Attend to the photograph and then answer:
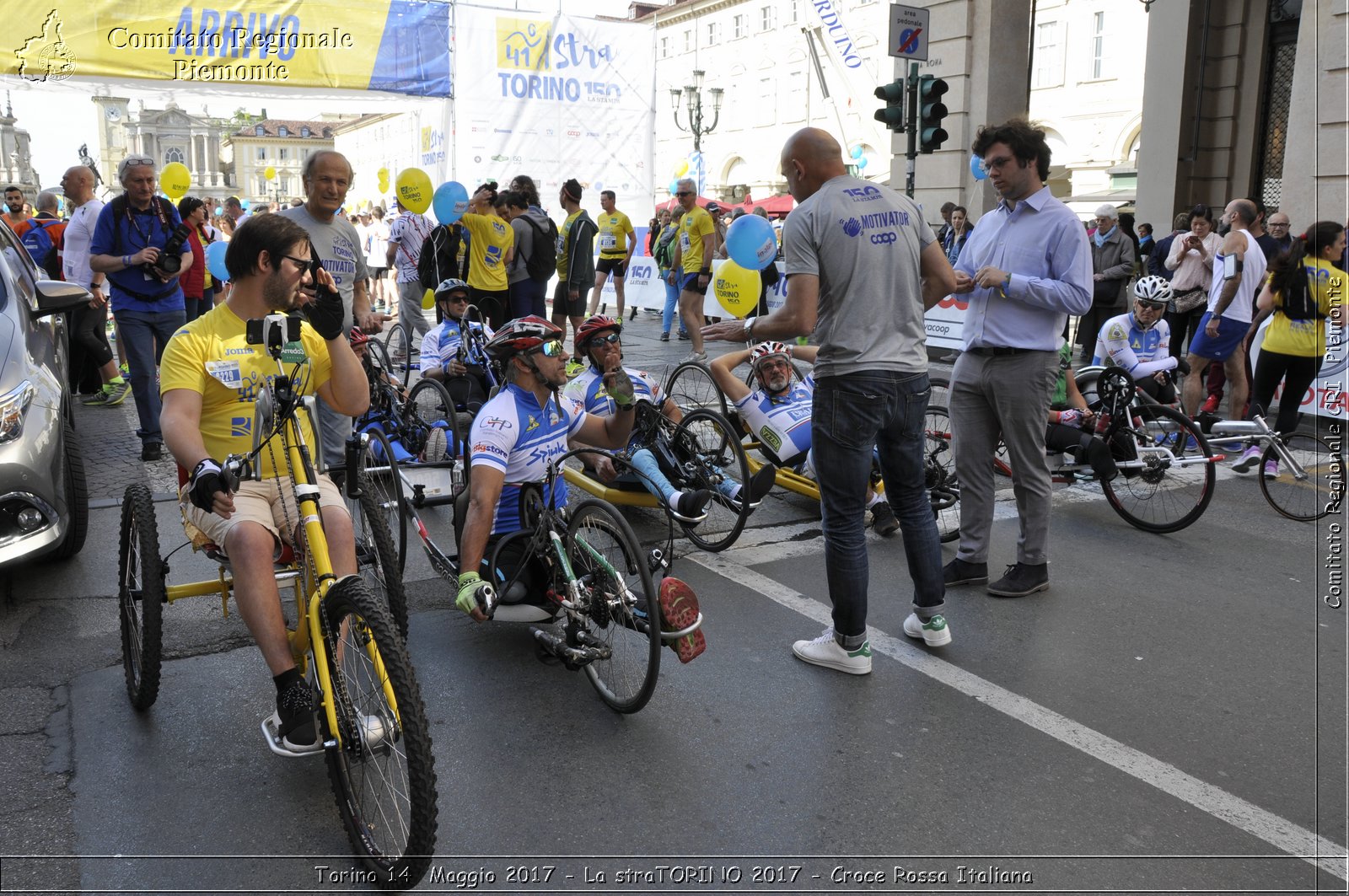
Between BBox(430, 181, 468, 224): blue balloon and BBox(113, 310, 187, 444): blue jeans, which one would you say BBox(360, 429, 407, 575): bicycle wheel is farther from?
BBox(430, 181, 468, 224): blue balloon

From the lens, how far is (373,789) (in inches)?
110

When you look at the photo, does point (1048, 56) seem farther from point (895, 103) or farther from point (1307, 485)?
point (1307, 485)

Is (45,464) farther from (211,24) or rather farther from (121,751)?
(211,24)

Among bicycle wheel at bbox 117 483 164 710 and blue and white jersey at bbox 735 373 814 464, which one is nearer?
bicycle wheel at bbox 117 483 164 710

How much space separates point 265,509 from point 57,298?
294cm

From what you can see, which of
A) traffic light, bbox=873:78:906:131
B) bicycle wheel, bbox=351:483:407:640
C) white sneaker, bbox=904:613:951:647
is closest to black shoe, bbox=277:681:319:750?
bicycle wheel, bbox=351:483:407:640

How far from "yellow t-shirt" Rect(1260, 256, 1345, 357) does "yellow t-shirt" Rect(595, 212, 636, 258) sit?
887cm

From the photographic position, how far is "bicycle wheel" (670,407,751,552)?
559 cm

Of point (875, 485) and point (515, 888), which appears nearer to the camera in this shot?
point (515, 888)

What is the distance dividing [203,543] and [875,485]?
387cm

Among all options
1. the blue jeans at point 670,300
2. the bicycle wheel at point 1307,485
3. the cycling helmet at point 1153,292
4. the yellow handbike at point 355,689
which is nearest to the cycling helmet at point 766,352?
the cycling helmet at point 1153,292

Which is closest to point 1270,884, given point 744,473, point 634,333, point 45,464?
point 744,473

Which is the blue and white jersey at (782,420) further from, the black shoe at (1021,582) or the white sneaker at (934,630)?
→ the white sneaker at (934,630)

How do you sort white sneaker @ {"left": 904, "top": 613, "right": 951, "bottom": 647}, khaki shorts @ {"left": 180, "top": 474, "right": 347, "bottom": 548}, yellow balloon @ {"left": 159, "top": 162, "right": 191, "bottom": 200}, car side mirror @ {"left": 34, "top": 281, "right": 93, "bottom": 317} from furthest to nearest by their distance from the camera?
yellow balloon @ {"left": 159, "top": 162, "right": 191, "bottom": 200}
car side mirror @ {"left": 34, "top": 281, "right": 93, "bottom": 317}
white sneaker @ {"left": 904, "top": 613, "right": 951, "bottom": 647}
khaki shorts @ {"left": 180, "top": 474, "right": 347, "bottom": 548}
